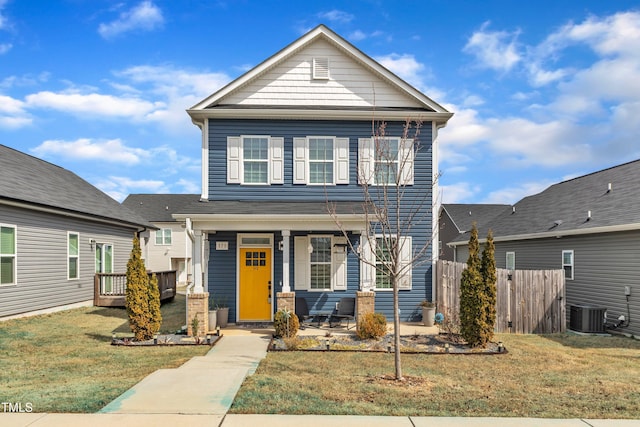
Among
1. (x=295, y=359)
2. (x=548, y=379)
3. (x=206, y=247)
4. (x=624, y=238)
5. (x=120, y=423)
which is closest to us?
(x=120, y=423)

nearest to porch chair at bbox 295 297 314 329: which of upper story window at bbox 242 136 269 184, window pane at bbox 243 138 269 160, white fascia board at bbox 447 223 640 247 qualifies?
upper story window at bbox 242 136 269 184

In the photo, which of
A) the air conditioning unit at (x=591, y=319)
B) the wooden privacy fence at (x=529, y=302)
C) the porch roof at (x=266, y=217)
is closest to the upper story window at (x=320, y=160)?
the porch roof at (x=266, y=217)

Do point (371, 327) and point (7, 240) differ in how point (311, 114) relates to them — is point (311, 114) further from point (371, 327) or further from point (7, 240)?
point (7, 240)

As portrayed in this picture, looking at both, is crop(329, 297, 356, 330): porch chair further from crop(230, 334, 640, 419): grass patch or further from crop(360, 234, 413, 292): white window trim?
crop(230, 334, 640, 419): grass patch

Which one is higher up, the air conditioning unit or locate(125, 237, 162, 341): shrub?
locate(125, 237, 162, 341): shrub

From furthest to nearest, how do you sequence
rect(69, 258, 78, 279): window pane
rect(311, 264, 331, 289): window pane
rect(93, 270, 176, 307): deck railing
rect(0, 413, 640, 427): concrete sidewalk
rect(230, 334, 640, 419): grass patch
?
rect(93, 270, 176, 307): deck railing → rect(69, 258, 78, 279): window pane → rect(311, 264, 331, 289): window pane → rect(230, 334, 640, 419): grass patch → rect(0, 413, 640, 427): concrete sidewalk

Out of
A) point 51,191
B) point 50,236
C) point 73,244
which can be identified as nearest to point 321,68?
point 50,236

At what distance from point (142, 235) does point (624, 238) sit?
74.9ft

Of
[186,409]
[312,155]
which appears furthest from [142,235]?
[186,409]

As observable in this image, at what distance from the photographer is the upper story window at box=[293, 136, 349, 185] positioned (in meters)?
14.0

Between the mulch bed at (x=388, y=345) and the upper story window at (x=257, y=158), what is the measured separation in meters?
5.25

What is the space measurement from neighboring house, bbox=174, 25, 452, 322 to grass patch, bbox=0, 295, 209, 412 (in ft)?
9.87

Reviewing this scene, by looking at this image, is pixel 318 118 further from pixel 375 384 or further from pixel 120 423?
pixel 120 423

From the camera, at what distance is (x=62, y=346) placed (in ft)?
32.9
